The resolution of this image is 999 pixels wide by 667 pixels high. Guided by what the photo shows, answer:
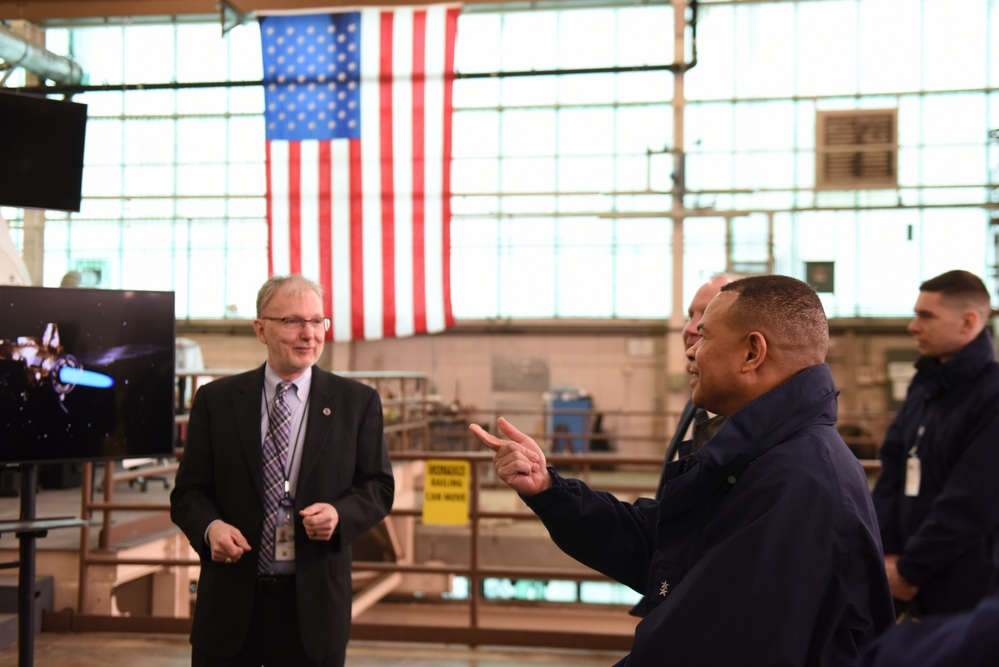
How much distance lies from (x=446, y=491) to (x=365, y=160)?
6.25 meters

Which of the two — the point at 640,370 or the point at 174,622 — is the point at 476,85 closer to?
the point at 640,370

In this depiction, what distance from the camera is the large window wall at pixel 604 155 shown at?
58.6ft

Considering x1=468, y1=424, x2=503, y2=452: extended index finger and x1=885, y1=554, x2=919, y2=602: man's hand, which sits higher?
x1=468, y1=424, x2=503, y2=452: extended index finger

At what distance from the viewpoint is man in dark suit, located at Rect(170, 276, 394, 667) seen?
2.48 m

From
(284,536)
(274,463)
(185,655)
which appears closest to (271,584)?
(284,536)

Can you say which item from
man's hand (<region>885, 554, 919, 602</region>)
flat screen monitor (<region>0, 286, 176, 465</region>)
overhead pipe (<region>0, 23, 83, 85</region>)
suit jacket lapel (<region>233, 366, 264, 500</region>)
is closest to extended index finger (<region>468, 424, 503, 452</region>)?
suit jacket lapel (<region>233, 366, 264, 500</region>)

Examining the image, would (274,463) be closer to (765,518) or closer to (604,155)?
(765,518)

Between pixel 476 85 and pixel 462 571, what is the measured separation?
16.0m

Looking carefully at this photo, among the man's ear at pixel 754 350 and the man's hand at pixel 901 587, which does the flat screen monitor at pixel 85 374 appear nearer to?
the man's ear at pixel 754 350

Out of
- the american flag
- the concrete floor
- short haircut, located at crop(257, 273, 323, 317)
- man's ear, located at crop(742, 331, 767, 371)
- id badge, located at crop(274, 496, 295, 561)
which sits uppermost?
the american flag

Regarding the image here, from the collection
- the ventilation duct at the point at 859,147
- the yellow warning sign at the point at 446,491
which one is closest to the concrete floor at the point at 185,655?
the yellow warning sign at the point at 446,491

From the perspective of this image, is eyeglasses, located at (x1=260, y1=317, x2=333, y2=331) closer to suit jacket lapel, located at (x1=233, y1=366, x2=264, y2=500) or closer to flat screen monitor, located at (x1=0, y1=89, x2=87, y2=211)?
suit jacket lapel, located at (x1=233, y1=366, x2=264, y2=500)

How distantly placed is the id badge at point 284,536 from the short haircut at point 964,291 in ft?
7.86

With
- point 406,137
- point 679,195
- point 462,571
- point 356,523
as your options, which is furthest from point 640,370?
point 356,523
